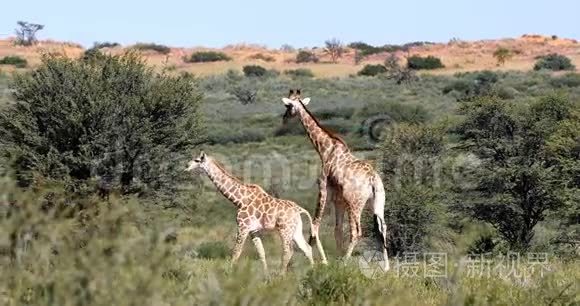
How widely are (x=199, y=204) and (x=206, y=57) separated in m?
76.8

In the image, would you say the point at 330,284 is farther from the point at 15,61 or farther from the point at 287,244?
the point at 15,61

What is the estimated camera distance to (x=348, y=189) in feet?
39.4

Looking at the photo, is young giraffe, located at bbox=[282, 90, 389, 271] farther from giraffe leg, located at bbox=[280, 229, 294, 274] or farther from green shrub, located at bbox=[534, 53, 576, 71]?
green shrub, located at bbox=[534, 53, 576, 71]

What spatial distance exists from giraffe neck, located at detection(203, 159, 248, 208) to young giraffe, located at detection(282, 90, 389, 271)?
1325 mm

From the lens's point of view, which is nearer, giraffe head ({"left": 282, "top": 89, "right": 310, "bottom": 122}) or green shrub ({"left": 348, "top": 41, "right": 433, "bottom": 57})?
giraffe head ({"left": 282, "top": 89, "right": 310, "bottom": 122})

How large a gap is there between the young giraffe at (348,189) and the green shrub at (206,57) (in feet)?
288

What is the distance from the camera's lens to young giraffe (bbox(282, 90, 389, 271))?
12.0 metres

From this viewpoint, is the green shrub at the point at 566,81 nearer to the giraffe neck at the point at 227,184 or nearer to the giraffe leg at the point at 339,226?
the giraffe neck at the point at 227,184

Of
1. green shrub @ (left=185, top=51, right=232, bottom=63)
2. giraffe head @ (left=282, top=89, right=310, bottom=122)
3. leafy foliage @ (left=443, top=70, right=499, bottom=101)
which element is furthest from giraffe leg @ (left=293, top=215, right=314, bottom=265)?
green shrub @ (left=185, top=51, right=232, bottom=63)

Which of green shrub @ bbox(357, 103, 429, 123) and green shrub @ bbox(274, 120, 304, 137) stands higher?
green shrub @ bbox(357, 103, 429, 123)

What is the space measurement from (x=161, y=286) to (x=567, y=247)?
17353 millimetres

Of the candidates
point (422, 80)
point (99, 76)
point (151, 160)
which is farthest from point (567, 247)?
point (422, 80)

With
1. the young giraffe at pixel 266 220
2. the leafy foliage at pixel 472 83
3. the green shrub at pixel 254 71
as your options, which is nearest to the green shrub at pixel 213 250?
the young giraffe at pixel 266 220

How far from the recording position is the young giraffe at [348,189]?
1196 cm
